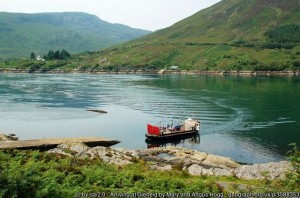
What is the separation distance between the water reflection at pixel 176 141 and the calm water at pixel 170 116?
0.70 m

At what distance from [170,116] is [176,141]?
26.6 m

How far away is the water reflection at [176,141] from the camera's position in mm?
89931

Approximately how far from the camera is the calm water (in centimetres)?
8731

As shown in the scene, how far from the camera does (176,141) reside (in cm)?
9419

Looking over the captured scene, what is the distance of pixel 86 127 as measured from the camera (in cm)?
10600

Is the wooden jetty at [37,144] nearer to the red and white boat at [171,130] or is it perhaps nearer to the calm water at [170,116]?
the calm water at [170,116]

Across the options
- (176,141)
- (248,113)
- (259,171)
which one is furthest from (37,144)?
(248,113)

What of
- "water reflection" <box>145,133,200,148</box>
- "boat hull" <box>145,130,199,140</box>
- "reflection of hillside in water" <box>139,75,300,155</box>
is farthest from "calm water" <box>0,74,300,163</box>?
"boat hull" <box>145,130,199,140</box>

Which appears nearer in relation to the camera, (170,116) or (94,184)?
(94,184)

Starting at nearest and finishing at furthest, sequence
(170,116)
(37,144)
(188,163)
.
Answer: (188,163), (37,144), (170,116)

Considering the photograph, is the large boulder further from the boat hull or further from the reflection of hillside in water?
the boat hull

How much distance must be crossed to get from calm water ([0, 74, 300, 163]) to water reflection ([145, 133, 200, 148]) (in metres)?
0.70

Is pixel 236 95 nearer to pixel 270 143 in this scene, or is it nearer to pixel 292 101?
pixel 292 101

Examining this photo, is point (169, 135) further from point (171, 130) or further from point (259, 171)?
point (259, 171)
